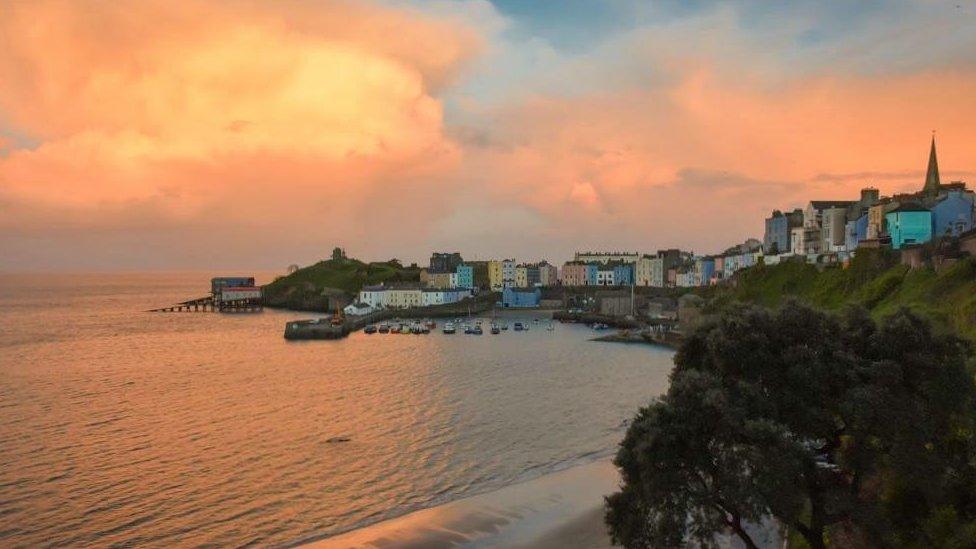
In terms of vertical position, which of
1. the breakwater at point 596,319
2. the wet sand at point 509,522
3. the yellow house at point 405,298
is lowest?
the wet sand at point 509,522

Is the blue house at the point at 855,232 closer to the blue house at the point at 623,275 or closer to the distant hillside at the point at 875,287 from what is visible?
the distant hillside at the point at 875,287

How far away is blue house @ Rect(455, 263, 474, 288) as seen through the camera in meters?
166

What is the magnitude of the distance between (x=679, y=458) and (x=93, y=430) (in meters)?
33.9

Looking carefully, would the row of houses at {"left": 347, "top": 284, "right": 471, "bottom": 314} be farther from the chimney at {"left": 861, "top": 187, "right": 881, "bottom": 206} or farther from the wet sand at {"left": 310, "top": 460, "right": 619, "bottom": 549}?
the wet sand at {"left": 310, "top": 460, "right": 619, "bottom": 549}

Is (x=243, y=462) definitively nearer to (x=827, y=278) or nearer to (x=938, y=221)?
(x=827, y=278)

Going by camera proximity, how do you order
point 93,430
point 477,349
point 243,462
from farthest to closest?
point 477,349 → point 93,430 → point 243,462

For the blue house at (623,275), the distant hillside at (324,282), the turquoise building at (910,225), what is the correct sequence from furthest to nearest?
the blue house at (623,275), the distant hillside at (324,282), the turquoise building at (910,225)

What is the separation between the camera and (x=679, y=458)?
14.2 m

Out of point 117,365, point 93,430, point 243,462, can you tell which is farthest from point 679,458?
point 117,365

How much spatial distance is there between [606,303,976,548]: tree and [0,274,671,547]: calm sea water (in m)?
13.8

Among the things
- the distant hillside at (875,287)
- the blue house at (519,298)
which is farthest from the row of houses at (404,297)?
the distant hillside at (875,287)

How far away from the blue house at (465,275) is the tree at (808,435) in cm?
15070

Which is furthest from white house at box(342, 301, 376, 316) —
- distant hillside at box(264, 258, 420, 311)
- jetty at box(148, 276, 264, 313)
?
jetty at box(148, 276, 264, 313)

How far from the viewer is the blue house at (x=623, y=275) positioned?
522 feet
